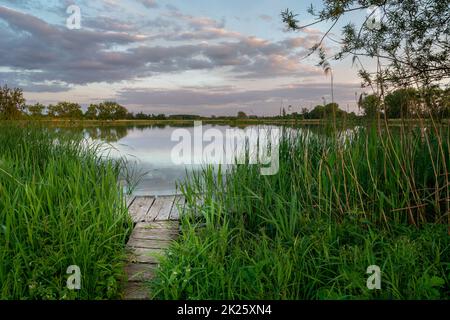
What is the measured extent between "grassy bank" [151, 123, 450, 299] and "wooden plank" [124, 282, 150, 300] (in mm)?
76

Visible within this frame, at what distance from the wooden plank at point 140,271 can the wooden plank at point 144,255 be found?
0.15 ft

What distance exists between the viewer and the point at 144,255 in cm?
316

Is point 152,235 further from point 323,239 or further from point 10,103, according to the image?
point 10,103

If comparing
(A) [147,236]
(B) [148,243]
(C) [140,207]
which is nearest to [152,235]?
(A) [147,236]

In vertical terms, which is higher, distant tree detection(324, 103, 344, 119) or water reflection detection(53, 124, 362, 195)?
distant tree detection(324, 103, 344, 119)

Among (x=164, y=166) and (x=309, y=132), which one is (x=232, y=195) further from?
(x=164, y=166)

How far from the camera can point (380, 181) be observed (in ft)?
11.8

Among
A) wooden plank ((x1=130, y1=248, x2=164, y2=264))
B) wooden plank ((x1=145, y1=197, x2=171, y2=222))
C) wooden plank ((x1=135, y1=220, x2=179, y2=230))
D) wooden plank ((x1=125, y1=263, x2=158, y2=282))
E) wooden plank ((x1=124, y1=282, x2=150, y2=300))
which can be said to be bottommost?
wooden plank ((x1=124, y1=282, x2=150, y2=300))

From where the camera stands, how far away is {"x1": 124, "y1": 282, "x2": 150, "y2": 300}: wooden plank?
2.62m

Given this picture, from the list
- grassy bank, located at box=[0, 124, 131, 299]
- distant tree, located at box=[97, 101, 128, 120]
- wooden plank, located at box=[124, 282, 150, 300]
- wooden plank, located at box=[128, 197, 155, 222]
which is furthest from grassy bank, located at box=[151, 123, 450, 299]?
distant tree, located at box=[97, 101, 128, 120]

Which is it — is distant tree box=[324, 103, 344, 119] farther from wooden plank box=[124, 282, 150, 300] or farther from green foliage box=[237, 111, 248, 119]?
wooden plank box=[124, 282, 150, 300]

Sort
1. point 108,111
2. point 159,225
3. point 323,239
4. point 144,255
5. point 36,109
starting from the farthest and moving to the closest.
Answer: point 108,111
point 36,109
point 159,225
point 144,255
point 323,239

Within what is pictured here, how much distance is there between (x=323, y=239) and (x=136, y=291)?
1449 millimetres

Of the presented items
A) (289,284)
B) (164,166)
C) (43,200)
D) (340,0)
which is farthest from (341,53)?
(164,166)
